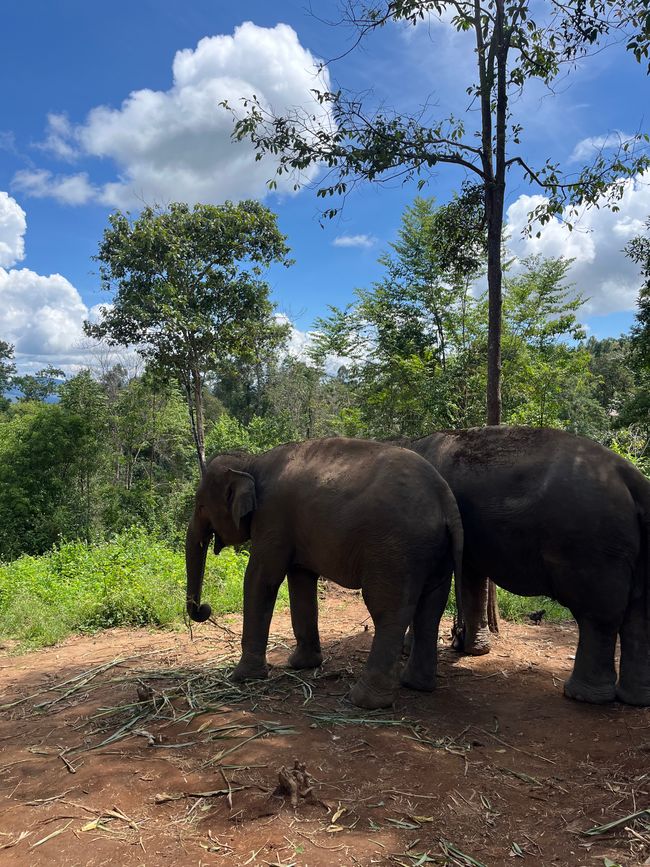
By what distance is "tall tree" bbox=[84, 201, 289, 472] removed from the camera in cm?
1544

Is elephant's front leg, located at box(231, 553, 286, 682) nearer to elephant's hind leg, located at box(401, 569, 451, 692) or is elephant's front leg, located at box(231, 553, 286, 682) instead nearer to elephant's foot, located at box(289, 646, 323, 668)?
elephant's foot, located at box(289, 646, 323, 668)

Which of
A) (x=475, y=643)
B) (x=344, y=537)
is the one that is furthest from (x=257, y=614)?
(x=475, y=643)

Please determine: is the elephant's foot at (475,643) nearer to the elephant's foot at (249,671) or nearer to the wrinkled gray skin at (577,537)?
the wrinkled gray skin at (577,537)

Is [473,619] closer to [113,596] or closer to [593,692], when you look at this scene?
[593,692]

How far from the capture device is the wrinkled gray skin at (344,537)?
4.72 m

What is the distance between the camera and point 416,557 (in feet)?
15.4

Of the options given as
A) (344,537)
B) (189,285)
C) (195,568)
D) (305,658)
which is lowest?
(305,658)

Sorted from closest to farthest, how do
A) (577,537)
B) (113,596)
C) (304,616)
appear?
(577,537), (304,616), (113,596)

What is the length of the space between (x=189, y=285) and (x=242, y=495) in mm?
11590

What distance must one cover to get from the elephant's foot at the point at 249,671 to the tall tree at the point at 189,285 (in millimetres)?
10913

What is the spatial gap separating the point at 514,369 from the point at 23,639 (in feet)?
41.6

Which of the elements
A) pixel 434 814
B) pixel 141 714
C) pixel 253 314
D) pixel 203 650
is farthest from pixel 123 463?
pixel 434 814

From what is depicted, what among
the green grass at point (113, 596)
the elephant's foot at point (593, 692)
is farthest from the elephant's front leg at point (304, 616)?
the green grass at point (113, 596)

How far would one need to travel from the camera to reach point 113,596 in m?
8.64
